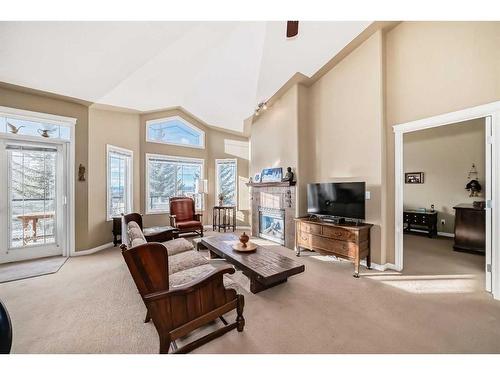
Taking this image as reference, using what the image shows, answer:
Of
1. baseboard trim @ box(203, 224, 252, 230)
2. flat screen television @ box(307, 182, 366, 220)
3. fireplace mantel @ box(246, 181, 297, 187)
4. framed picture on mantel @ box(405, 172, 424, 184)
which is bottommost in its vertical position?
baseboard trim @ box(203, 224, 252, 230)

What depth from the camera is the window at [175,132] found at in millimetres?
5473

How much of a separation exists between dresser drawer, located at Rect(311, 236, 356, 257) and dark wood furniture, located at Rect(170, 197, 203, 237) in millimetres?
2788

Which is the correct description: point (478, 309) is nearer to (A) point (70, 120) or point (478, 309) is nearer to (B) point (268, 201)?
(B) point (268, 201)

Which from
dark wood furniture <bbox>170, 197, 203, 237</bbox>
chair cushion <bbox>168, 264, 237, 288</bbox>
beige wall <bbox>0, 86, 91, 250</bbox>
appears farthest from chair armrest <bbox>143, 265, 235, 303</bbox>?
beige wall <bbox>0, 86, 91, 250</bbox>

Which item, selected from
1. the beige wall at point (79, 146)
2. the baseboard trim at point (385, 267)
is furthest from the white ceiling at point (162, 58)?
the baseboard trim at point (385, 267)

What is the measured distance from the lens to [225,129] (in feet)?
20.5

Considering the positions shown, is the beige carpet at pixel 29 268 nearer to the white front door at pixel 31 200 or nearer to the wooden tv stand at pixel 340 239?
the white front door at pixel 31 200

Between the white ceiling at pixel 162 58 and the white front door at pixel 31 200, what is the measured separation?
111 cm

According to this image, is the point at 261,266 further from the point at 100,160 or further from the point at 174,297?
the point at 100,160

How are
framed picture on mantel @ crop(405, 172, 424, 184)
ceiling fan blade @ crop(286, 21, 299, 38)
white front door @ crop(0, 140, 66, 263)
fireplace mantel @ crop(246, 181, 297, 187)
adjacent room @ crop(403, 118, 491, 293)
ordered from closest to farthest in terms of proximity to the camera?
ceiling fan blade @ crop(286, 21, 299, 38) → white front door @ crop(0, 140, 66, 263) → adjacent room @ crop(403, 118, 491, 293) → fireplace mantel @ crop(246, 181, 297, 187) → framed picture on mantel @ crop(405, 172, 424, 184)

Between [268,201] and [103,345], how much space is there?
3.79m

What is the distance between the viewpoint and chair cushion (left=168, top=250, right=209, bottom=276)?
87.0 inches

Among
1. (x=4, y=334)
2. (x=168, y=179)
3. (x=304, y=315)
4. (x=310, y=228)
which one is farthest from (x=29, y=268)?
(x=310, y=228)

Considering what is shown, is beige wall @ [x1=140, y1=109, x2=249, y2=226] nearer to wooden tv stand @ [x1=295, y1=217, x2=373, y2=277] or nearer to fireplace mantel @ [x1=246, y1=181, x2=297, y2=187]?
fireplace mantel @ [x1=246, y1=181, x2=297, y2=187]
